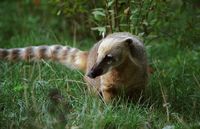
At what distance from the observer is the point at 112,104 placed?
661cm

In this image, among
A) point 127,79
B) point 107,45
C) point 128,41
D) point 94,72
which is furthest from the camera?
point 127,79

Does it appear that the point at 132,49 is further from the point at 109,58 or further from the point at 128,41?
the point at 109,58

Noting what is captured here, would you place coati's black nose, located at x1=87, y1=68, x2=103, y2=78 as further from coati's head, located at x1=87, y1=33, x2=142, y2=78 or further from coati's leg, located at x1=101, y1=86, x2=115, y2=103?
coati's leg, located at x1=101, y1=86, x2=115, y2=103

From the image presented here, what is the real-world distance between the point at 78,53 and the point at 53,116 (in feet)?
8.02

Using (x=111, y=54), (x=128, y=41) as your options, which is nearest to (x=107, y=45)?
(x=111, y=54)

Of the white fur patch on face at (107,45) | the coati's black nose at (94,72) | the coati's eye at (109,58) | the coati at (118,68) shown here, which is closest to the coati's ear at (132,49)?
the coati at (118,68)

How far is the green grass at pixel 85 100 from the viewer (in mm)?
5660

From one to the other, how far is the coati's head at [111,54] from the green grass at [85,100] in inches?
12.2

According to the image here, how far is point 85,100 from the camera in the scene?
250 inches

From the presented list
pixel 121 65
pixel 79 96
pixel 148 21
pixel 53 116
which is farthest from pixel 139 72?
pixel 53 116

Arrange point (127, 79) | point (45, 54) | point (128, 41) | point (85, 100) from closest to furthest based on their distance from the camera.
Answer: point (85, 100) → point (128, 41) → point (127, 79) → point (45, 54)

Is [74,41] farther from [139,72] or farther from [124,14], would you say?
[139,72]

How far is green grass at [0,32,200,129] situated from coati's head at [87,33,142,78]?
1.01 feet

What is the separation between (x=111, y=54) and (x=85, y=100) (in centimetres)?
49
